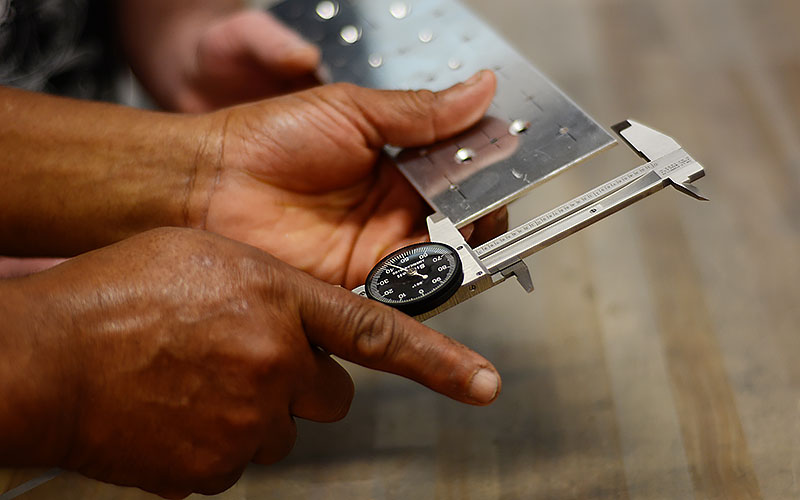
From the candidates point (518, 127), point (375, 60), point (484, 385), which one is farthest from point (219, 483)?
point (375, 60)

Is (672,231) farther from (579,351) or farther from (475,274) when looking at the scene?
(475,274)

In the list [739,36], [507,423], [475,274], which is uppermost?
[475,274]

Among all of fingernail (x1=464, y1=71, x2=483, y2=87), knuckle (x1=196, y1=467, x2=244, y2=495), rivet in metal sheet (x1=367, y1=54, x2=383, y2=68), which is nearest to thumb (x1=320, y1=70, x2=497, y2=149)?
fingernail (x1=464, y1=71, x2=483, y2=87)

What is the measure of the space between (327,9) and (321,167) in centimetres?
41

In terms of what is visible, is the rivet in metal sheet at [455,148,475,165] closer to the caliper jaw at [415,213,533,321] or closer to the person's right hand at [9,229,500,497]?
the caliper jaw at [415,213,533,321]

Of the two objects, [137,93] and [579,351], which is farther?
[137,93]

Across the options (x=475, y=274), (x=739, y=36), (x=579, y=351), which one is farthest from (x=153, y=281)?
(x=739, y=36)

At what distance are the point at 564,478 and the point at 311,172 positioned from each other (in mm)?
573

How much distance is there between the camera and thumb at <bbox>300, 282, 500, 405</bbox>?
0.78 metres

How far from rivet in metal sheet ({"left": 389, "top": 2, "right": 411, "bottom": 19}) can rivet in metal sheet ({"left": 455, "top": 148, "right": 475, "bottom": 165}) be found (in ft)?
1.22

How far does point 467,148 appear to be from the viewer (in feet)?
3.58

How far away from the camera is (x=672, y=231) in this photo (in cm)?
119

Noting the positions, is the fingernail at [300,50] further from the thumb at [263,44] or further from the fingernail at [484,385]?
the fingernail at [484,385]

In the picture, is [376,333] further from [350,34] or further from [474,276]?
[350,34]
